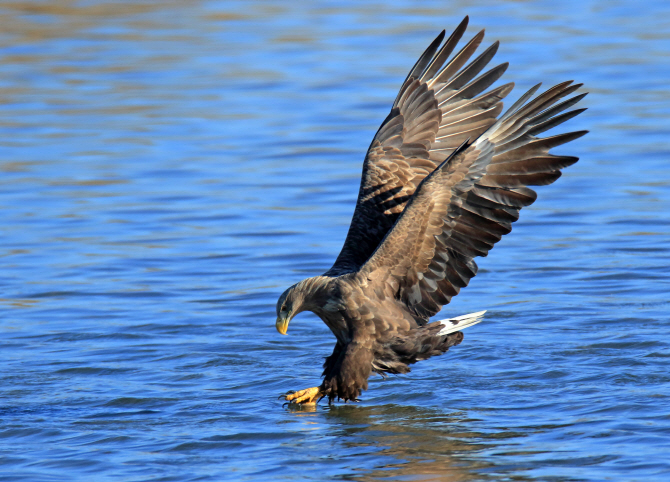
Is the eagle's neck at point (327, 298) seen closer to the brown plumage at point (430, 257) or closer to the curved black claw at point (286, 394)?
the brown plumage at point (430, 257)

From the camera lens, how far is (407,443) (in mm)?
5910

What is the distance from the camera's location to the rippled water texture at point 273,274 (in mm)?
5883

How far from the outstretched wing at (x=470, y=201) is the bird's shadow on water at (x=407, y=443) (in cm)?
70

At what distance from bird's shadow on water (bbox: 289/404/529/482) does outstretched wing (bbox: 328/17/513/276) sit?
53.0 inches

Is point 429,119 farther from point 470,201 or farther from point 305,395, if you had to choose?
point 305,395

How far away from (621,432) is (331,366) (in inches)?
64.4

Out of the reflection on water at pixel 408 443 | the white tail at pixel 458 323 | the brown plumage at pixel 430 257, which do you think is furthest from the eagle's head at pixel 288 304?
the white tail at pixel 458 323

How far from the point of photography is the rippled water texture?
588cm

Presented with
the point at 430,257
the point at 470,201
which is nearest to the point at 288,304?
the point at 430,257

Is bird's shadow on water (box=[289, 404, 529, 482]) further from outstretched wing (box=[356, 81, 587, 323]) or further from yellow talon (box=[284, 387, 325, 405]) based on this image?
outstretched wing (box=[356, 81, 587, 323])

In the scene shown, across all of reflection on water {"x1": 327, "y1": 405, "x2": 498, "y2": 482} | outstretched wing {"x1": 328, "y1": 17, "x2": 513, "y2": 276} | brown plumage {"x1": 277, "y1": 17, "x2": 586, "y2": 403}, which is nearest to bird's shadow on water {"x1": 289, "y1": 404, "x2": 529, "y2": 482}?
reflection on water {"x1": 327, "y1": 405, "x2": 498, "y2": 482}

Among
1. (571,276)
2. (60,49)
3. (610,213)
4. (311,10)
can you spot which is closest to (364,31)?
(311,10)

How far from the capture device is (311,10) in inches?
830

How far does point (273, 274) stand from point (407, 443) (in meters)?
3.36
